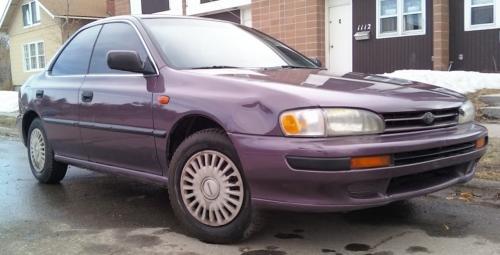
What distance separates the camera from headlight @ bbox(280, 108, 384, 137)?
3.45 metres

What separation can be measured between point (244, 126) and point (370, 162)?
0.80 m

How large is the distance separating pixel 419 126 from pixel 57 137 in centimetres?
345

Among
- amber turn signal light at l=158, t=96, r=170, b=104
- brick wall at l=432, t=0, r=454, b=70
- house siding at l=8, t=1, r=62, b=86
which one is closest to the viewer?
amber turn signal light at l=158, t=96, r=170, b=104

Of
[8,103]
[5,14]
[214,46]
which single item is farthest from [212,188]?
[5,14]

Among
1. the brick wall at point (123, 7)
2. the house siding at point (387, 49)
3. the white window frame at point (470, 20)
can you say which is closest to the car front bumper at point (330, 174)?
the white window frame at point (470, 20)

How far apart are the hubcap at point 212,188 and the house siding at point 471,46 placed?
9559 mm

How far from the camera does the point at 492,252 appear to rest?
377 centimetres

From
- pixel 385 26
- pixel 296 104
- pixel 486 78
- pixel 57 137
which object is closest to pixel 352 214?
pixel 296 104

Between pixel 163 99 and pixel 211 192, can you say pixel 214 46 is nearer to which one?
pixel 163 99

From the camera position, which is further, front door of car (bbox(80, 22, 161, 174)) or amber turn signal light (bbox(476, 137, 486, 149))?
front door of car (bbox(80, 22, 161, 174))

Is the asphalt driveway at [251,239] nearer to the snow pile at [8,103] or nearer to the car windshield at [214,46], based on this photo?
the car windshield at [214,46]

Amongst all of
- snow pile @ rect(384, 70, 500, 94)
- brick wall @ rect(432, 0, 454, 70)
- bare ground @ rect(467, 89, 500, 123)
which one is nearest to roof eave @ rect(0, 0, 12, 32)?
brick wall @ rect(432, 0, 454, 70)

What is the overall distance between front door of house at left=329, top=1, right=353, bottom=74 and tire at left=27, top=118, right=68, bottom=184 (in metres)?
9.73

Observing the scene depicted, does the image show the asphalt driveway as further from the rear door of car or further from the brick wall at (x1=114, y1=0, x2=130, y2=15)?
the brick wall at (x1=114, y1=0, x2=130, y2=15)
